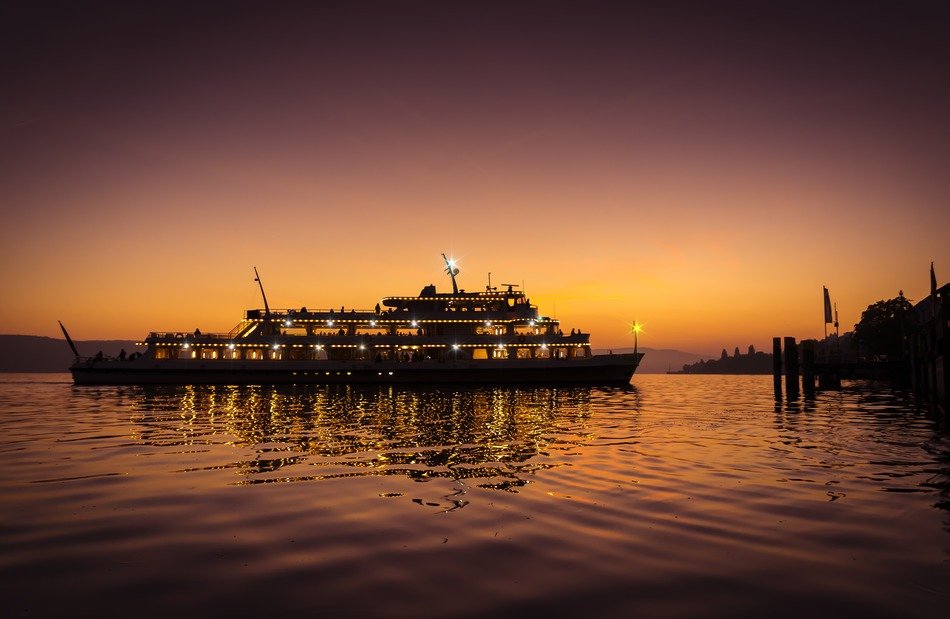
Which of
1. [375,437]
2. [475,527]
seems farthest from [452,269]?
[475,527]

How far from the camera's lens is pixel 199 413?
2612cm

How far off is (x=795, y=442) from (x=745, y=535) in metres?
10.9

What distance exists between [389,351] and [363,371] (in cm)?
406

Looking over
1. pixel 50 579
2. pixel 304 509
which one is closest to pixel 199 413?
pixel 304 509

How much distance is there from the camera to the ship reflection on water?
39.2ft

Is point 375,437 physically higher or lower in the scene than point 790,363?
lower

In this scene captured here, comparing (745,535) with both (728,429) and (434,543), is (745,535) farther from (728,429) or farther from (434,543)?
(728,429)

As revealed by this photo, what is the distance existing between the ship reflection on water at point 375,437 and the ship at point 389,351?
2319 centimetres

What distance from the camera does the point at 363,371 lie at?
5478 cm

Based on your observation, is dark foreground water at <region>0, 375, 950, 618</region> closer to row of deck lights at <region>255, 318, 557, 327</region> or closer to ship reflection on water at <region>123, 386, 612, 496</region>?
ship reflection on water at <region>123, 386, 612, 496</region>

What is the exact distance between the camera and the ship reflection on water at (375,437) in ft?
39.2

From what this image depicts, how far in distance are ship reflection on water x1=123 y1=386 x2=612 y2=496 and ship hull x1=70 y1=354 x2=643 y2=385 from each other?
22.8 m

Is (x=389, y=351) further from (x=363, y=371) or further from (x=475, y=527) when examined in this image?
(x=475, y=527)

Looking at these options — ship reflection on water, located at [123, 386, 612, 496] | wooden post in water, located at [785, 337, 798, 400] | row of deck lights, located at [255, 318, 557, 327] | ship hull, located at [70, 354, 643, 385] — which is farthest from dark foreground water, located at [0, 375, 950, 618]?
row of deck lights, located at [255, 318, 557, 327]
